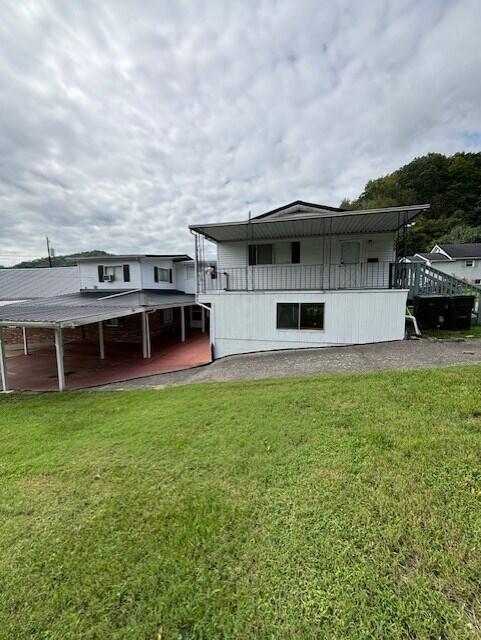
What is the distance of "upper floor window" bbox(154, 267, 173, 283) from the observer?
18.8 m

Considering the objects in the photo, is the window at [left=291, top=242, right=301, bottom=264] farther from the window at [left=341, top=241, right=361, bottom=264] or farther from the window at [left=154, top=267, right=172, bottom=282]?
the window at [left=154, top=267, right=172, bottom=282]

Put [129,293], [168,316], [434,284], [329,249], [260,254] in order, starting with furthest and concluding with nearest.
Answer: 1. [168,316]
2. [129,293]
3. [260,254]
4. [434,284]
5. [329,249]

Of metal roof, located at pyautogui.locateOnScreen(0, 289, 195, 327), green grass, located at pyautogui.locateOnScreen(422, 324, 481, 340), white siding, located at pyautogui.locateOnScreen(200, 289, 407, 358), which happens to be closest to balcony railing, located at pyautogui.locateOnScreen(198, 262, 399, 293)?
white siding, located at pyautogui.locateOnScreen(200, 289, 407, 358)

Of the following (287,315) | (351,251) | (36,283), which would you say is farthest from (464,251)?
(36,283)

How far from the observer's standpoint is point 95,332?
18.2 meters

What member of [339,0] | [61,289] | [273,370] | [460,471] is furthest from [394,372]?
[61,289]

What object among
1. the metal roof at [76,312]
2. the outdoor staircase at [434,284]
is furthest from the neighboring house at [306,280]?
the metal roof at [76,312]

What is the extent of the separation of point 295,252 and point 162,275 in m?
9.95

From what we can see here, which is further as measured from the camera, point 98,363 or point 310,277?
point 98,363

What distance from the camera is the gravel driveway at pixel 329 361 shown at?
7.85m

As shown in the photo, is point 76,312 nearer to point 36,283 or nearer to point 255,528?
point 255,528

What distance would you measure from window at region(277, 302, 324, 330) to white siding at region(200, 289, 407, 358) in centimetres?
16

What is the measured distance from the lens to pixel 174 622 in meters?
1.97

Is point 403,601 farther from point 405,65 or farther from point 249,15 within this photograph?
point 405,65
